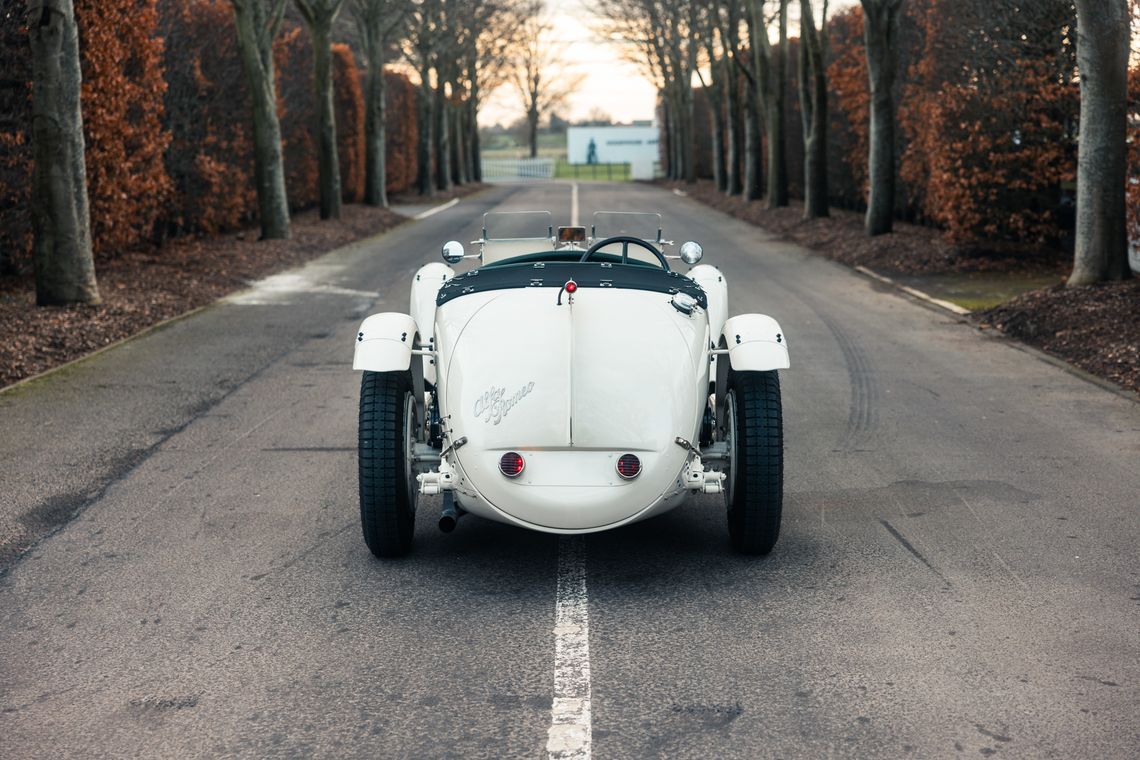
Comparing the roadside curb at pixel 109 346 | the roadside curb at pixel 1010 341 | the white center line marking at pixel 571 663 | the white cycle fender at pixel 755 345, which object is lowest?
the white center line marking at pixel 571 663

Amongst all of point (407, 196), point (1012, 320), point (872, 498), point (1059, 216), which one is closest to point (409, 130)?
point (407, 196)

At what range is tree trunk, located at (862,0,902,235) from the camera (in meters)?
21.3

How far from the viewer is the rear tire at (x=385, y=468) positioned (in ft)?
19.2

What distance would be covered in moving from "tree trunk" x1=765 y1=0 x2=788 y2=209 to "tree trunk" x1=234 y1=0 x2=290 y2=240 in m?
13.0

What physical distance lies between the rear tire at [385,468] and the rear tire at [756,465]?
148cm

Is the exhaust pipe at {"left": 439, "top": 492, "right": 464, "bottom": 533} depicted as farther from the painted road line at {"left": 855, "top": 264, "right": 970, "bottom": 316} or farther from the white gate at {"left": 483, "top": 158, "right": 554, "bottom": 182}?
the white gate at {"left": 483, "top": 158, "right": 554, "bottom": 182}

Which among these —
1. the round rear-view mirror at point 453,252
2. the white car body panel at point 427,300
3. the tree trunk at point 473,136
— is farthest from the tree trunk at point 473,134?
the white car body panel at point 427,300

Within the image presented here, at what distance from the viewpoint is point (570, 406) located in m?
5.48

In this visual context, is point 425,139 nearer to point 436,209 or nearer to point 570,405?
point 436,209

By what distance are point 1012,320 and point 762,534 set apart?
27.0 ft

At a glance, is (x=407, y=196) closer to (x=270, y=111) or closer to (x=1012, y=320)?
(x=270, y=111)

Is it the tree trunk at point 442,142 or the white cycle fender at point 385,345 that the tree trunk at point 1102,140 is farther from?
the tree trunk at point 442,142

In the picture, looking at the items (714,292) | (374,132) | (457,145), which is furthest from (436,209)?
(714,292)

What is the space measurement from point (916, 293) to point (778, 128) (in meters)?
16.0
